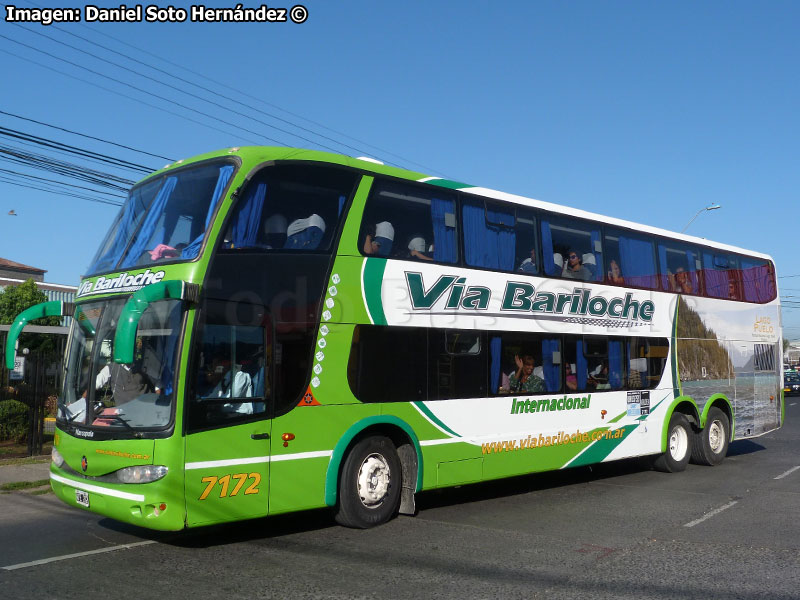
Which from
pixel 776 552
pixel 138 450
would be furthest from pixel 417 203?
pixel 776 552

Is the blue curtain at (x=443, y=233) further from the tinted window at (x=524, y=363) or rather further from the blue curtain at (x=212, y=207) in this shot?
the blue curtain at (x=212, y=207)

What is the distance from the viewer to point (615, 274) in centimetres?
1259

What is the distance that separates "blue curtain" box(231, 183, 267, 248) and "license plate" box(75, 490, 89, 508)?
272 centimetres

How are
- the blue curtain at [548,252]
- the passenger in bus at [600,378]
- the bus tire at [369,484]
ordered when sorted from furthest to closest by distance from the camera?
the passenger in bus at [600,378] < the blue curtain at [548,252] < the bus tire at [369,484]

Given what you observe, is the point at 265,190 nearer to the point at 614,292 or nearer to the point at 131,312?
the point at 131,312

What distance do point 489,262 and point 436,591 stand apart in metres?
5.14

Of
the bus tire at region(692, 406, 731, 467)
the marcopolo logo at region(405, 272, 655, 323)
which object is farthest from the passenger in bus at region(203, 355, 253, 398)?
the bus tire at region(692, 406, 731, 467)

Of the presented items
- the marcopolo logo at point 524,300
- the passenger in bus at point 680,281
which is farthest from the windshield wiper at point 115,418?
the passenger in bus at point 680,281

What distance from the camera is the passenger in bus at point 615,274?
12.5 metres

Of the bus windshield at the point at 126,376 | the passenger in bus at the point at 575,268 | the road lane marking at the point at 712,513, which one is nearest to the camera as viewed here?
the bus windshield at the point at 126,376

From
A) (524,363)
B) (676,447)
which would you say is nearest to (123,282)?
(524,363)

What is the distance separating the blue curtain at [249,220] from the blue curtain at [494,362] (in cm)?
388

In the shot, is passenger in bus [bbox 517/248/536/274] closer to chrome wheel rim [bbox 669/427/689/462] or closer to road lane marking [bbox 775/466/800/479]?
chrome wheel rim [bbox 669/427/689/462]

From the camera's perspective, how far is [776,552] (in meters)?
7.59
